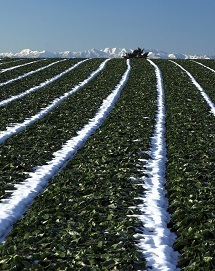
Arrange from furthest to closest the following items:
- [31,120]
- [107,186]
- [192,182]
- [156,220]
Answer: [31,120]
[192,182]
[107,186]
[156,220]

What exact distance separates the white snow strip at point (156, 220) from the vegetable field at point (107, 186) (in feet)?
0.07

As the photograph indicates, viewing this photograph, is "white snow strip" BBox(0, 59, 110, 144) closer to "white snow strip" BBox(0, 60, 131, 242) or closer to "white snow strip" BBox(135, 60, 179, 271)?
"white snow strip" BBox(0, 60, 131, 242)

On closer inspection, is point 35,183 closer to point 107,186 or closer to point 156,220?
point 107,186

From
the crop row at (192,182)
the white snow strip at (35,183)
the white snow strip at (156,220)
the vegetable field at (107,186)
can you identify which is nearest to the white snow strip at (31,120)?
the vegetable field at (107,186)

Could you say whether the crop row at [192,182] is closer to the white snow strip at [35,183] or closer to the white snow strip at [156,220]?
the white snow strip at [156,220]

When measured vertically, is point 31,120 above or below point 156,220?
below

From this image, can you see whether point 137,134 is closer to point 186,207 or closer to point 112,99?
point 186,207

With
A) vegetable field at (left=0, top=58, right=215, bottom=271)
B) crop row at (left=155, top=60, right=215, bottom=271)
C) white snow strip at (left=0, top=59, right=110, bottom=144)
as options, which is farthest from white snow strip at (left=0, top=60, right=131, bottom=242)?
crop row at (left=155, top=60, right=215, bottom=271)

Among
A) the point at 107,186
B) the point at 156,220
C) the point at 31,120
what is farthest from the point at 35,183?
the point at 31,120

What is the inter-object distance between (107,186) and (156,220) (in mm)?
1928

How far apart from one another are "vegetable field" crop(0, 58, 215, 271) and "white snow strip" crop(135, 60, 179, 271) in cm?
2

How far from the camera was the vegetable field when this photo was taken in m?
6.70

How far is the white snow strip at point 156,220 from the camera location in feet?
21.9

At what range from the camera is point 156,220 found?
8.09 metres
